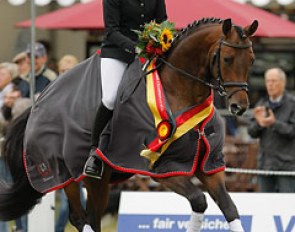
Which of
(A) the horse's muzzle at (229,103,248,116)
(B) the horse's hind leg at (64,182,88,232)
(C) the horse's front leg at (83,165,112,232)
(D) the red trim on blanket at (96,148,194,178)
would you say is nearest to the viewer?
(A) the horse's muzzle at (229,103,248,116)

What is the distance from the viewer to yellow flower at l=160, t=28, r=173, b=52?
8414 millimetres

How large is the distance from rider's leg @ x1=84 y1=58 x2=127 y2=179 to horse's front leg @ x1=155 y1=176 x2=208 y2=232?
2.29 ft

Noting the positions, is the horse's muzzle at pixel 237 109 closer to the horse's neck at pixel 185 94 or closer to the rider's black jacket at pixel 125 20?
the horse's neck at pixel 185 94

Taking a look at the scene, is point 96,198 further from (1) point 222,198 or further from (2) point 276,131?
(2) point 276,131

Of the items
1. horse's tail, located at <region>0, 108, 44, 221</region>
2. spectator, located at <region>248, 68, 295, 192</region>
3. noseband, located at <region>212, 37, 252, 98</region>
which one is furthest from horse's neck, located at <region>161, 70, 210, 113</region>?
spectator, located at <region>248, 68, 295, 192</region>

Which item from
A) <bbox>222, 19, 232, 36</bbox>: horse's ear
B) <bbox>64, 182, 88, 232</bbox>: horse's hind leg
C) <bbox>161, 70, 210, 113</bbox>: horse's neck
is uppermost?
<bbox>222, 19, 232, 36</bbox>: horse's ear

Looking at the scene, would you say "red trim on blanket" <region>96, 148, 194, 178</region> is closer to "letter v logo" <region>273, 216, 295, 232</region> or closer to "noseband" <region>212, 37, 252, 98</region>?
"noseband" <region>212, 37, 252, 98</region>

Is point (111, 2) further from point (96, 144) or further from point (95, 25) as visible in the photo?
point (95, 25)

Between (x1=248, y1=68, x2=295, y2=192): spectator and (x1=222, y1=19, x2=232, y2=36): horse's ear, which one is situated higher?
(x1=222, y1=19, x2=232, y2=36): horse's ear

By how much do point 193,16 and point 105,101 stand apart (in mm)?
4530

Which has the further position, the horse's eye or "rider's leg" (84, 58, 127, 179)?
"rider's leg" (84, 58, 127, 179)

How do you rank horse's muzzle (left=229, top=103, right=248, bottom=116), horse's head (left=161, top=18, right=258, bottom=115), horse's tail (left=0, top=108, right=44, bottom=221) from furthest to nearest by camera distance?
horse's tail (left=0, top=108, right=44, bottom=221)
horse's head (left=161, top=18, right=258, bottom=115)
horse's muzzle (left=229, top=103, right=248, bottom=116)

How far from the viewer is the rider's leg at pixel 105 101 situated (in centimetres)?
870

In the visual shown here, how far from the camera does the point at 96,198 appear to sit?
9.40 m
